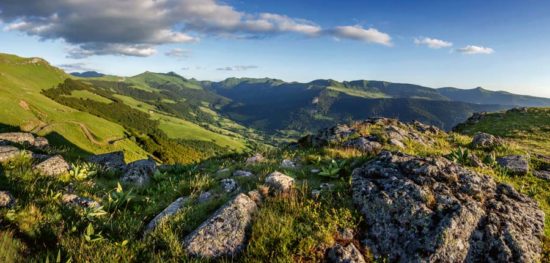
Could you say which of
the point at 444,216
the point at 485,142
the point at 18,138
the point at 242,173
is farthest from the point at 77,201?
the point at 485,142

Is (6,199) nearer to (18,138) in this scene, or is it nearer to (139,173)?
(139,173)

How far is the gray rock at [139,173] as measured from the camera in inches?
518

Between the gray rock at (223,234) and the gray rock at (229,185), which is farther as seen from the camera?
the gray rock at (229,185)

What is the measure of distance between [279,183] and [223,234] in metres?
2.76

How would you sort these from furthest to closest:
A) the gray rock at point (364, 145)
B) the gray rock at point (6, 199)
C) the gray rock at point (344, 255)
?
the gray rock at point (364, 145)
the gray rock at point (6, 199)
the gray rock at point (344, 255)

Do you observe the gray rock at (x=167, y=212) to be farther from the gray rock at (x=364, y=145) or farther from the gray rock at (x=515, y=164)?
the gray rock at (x=515, y=164)

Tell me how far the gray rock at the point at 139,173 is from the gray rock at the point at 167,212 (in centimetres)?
410

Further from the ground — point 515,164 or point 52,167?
point 515,164

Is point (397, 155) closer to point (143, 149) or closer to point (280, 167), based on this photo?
point (280, 167)

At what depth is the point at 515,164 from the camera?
12.9m

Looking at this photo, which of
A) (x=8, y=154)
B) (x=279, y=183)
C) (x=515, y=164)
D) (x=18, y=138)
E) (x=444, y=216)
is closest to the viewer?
(x=444, y=216)

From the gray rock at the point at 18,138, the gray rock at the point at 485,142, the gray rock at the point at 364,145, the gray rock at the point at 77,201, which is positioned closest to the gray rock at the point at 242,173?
the gray rock at the point at 77,201

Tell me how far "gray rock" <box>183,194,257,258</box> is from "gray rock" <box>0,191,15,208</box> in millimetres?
4760

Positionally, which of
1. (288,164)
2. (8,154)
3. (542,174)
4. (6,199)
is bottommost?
(8,154)
